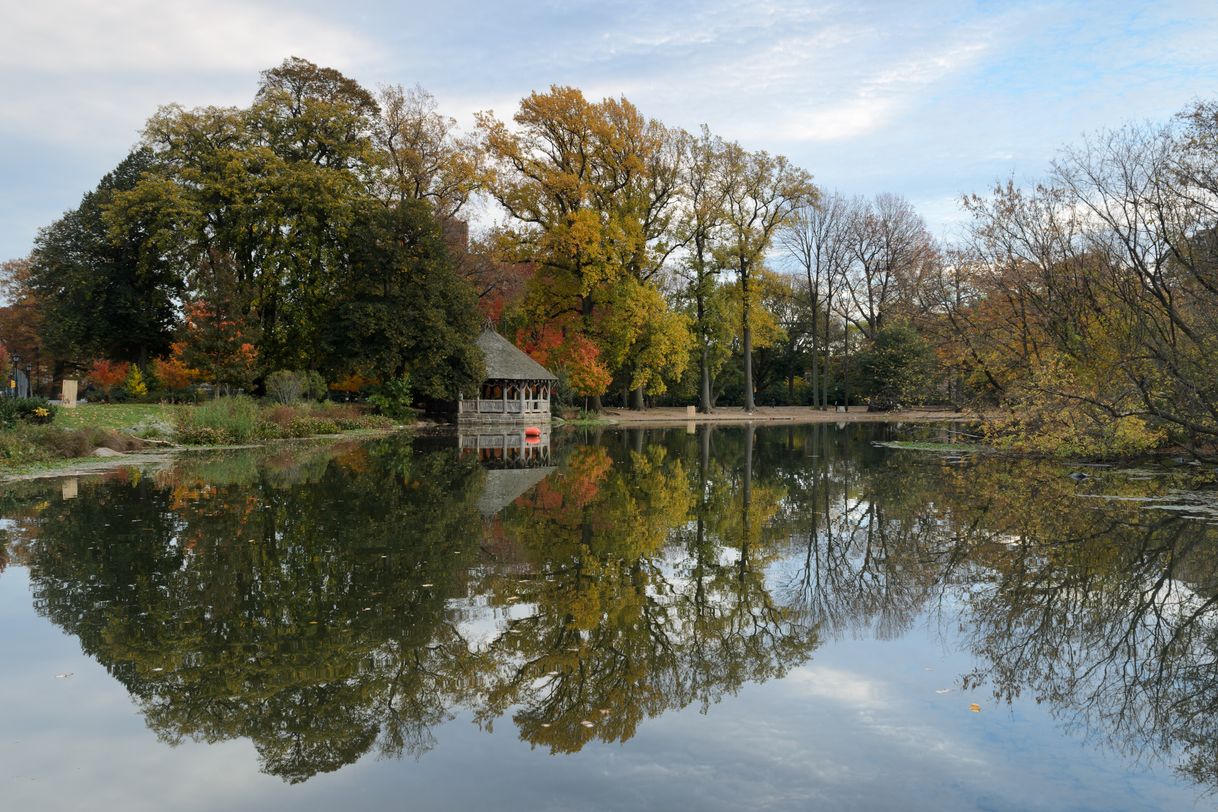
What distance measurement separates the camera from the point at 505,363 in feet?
128

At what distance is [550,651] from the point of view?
5.64 m

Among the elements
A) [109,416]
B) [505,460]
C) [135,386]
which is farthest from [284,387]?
[505,460]

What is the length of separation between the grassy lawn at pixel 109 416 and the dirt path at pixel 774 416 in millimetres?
23024

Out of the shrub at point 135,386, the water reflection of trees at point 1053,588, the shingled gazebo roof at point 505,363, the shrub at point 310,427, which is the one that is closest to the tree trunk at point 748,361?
the shingled gazebo roof at point 505,363

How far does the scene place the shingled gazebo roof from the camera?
38469 mm

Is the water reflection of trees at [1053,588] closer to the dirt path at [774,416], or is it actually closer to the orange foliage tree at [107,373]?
the dirt path at [774,416]

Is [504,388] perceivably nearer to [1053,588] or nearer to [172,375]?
[172,375]

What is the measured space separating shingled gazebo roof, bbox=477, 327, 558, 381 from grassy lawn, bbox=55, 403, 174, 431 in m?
14.1

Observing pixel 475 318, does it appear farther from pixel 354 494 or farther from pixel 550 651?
pixel 550 651

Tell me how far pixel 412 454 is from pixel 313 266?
18.9m

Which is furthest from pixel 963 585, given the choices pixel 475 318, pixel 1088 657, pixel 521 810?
pixel 475 318

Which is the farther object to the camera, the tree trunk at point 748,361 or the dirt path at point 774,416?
the tree trunk at point 748,361

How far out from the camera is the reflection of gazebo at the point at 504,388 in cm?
3875

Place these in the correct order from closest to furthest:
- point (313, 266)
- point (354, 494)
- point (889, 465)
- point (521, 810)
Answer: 1. point (521, 810)
2. point (354, 494)
3. point (889, 465)
4. point (313, 266)
